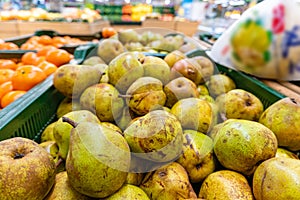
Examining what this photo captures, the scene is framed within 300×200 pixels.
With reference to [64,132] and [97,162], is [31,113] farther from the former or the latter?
[97,162]

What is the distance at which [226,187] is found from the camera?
768 mm

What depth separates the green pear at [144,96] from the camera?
97cm

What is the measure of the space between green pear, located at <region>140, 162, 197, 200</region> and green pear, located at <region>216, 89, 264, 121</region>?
1.45 feet

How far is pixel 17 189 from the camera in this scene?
622 millimetres

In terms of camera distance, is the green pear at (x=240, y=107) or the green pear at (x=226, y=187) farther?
the green pear at (x=240, y=107)

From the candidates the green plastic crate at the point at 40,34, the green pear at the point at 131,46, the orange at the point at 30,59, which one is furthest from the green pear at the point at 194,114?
the green plastic crate at the point at 40,34

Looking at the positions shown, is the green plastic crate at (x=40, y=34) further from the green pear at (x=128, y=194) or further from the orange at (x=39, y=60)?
the green pear at (x=128, y=194)

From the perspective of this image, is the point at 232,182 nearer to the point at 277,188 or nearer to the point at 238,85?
the point at 277,188

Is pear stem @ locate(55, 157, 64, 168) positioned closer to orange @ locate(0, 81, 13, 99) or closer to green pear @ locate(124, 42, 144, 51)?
orange @ locate(0, 81, 13, 99)

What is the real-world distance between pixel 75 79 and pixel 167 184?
27.5 inches

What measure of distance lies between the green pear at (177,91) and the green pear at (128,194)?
1.47 ft

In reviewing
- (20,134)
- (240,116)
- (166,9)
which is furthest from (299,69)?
(166,9)

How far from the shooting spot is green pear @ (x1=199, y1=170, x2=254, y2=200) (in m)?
0.76

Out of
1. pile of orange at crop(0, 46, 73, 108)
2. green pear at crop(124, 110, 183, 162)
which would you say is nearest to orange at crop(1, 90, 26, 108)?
pile of orange at crop(0, 46, 73, 108)
